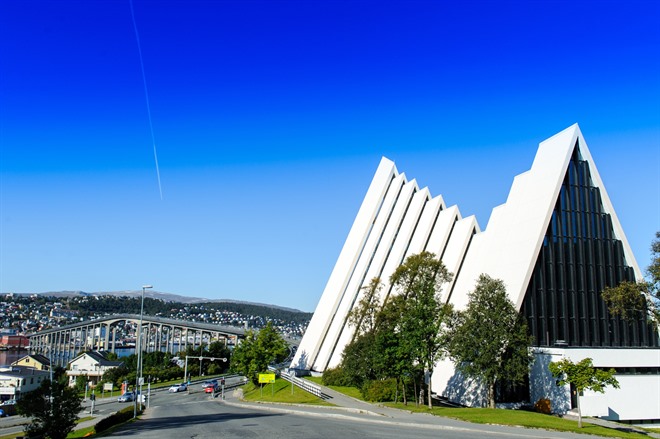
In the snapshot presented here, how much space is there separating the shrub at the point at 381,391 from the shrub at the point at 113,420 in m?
16.7

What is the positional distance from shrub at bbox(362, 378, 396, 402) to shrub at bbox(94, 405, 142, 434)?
1671 cm

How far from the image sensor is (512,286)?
3912 centimetres

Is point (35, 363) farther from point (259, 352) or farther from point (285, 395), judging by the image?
point (285, 395)

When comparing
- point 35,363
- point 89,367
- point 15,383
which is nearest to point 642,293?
point 15,383

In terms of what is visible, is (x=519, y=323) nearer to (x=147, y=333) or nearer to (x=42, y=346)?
(x=147, y=333)

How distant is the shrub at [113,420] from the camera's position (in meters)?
26.3

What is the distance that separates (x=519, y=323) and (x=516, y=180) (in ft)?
54.2

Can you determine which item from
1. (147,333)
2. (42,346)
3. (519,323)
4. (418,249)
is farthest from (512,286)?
(42,346)

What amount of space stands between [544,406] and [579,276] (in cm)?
1162

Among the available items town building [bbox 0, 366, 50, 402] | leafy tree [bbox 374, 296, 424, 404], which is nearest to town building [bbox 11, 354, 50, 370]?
town building [bbox 0, 366, 50, 402]

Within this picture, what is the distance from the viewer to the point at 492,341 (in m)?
32.1

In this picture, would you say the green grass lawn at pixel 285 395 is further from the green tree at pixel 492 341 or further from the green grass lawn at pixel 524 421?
the green grass lawn at pixel 524 421

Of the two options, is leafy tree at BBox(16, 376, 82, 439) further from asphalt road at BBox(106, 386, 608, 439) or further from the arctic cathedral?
the arctic cathedral

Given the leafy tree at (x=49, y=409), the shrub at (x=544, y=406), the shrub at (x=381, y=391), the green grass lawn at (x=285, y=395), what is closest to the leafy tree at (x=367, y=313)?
the shrub at (x=381, y=391)
